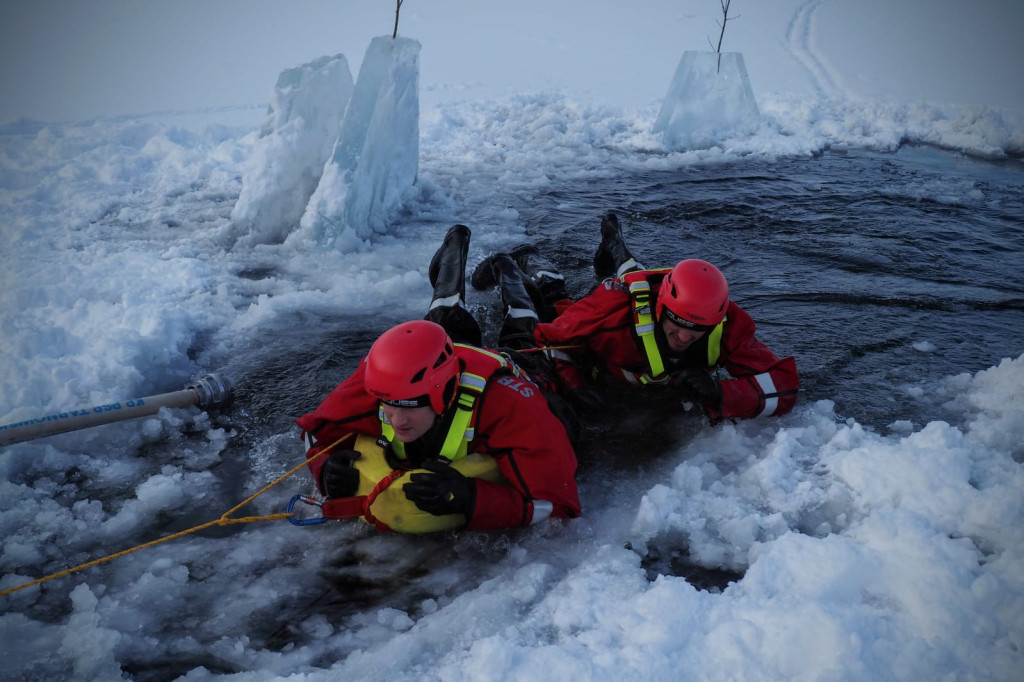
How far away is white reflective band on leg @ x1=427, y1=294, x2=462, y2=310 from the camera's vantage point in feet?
14.1

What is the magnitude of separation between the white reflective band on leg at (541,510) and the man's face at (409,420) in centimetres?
57

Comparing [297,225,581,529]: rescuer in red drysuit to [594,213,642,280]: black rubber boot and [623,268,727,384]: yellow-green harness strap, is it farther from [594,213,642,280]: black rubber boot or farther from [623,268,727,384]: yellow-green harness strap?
[594,213,642,280]: black rubber boot

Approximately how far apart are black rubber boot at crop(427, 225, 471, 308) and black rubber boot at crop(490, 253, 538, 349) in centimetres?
29

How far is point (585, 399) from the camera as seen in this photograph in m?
3.84

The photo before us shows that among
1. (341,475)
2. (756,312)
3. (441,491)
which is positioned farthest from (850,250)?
(341,475)

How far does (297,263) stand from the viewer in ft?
20.1

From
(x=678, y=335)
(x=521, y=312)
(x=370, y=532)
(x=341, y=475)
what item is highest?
(x=678, y=335)

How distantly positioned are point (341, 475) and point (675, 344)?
6.03 feet

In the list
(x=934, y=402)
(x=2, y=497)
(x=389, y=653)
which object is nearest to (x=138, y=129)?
(x=2, y=497)

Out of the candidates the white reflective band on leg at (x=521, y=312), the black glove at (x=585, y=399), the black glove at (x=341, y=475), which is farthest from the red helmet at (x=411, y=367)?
the white reflective band on leg at (x=521, y=312)

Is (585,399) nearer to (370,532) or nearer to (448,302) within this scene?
(448,302)

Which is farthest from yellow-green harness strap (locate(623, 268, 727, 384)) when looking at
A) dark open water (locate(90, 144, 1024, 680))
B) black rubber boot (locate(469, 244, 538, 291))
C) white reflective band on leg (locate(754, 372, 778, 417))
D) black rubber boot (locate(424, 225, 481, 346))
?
black rubber boot (locate(469, 244, 538, 291))

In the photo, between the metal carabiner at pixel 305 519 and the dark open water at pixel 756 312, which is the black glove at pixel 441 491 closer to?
the dark open water at pixel 756 312

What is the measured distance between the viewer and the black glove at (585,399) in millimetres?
3846
